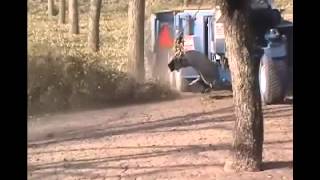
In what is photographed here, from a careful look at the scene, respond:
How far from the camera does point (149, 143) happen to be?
27.4 ft

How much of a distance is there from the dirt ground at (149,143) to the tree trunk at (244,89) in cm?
21

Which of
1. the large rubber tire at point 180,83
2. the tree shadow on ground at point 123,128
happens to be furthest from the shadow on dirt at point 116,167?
the large rubber tire at point 180,83

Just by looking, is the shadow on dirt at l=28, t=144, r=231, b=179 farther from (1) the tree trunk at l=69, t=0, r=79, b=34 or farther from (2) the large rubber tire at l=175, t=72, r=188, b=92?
(1) the tree trunk at l=69, t=0, r=79, b=34

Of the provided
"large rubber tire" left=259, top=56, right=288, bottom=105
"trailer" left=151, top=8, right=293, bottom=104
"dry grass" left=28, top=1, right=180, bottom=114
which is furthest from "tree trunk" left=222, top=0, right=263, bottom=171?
"dry grass" left=28, top=1, right=180, bottom=114

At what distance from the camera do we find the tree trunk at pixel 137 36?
14.4 meters

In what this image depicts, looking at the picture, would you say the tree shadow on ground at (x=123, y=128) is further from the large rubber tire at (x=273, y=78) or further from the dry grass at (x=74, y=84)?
the dry grass at (x=74, y=84)

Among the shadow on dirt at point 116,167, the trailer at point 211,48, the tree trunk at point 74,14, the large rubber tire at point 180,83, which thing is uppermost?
the tree trunk at point 74,14

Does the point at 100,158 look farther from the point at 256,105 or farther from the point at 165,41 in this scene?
the point at 165,41

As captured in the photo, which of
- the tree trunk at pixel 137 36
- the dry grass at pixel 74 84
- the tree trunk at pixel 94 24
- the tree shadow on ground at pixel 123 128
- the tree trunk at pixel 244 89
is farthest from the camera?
the tree trunk at pixel 94 24

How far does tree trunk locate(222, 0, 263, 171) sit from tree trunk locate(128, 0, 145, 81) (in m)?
7.64

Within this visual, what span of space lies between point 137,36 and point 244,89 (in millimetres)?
7982

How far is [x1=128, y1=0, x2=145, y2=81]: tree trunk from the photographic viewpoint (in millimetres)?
14422

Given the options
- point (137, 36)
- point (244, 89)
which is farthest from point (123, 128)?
point (137, 36)
